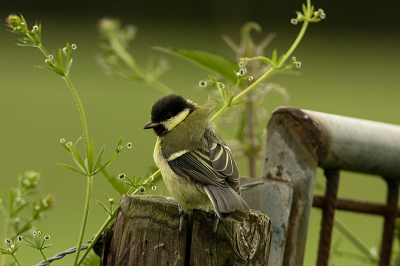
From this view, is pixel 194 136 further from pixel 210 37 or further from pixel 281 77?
pixel 210 37

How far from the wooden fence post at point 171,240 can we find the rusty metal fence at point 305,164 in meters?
0.33

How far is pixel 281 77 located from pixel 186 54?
Result: 14.4m

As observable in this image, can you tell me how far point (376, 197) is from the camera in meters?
10.1

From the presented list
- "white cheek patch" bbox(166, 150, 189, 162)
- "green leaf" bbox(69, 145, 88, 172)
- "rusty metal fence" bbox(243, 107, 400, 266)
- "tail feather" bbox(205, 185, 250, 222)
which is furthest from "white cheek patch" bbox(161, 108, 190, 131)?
"green leaf" bbox(69, 145, 88, 172)

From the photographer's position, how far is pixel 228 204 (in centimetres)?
155

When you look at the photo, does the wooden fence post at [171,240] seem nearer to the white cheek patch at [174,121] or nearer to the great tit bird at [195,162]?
the great tit bird at [195,162]

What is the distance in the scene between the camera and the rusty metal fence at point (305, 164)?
183cm

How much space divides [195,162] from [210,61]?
1.56ft

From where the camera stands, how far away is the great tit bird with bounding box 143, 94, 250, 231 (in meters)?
1.65

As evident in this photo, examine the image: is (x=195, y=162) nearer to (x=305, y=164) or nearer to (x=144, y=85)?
(x=305, y=164)

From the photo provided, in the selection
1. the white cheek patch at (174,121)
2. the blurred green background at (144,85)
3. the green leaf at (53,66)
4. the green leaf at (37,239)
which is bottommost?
the green leaf at (37,239)

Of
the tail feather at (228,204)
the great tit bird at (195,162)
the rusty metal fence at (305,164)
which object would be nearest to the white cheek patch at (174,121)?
the great tit bird at (195,162)

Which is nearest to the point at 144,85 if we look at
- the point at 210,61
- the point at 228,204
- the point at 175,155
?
the point at 210,61

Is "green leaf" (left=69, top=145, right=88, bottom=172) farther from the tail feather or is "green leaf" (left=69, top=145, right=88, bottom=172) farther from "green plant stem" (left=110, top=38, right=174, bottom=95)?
"green plant stem" (left=110, top=38, right=174, bottom=95)
